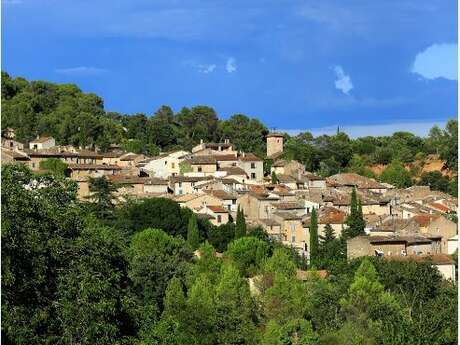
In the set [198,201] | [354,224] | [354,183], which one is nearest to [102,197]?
[198,201]

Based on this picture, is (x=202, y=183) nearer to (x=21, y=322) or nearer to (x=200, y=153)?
(x=200, y=153)

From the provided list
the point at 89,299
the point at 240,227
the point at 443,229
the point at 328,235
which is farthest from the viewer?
the point at 443,229

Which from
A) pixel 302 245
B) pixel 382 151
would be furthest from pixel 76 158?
pixel 382 151

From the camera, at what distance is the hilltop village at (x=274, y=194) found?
120 feet

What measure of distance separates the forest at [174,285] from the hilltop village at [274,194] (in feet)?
7.40

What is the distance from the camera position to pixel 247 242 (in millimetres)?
32438

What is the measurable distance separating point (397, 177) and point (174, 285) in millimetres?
38799

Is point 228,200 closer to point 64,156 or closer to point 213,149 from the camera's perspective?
point 64,156

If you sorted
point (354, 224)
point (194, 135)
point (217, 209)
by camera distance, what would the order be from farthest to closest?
point (194, 135) < point (217, 209) < point (354, 224)

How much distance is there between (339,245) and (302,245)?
4129 mm

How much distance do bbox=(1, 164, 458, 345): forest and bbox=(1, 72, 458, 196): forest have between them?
73.3 ft

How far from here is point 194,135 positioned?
69.2 meters

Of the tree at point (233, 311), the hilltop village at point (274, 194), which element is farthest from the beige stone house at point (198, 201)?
the tree at point (233, 311)

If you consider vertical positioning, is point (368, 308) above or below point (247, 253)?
below
